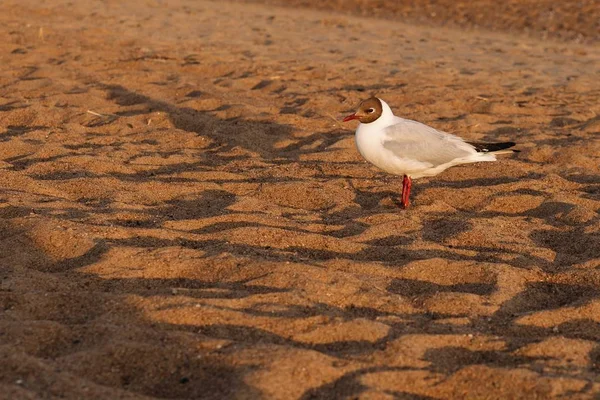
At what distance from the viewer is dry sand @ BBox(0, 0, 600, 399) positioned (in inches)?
134

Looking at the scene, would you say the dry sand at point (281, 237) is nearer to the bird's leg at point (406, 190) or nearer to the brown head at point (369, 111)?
the bird's leg at point (406, 190)

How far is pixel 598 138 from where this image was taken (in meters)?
7.14

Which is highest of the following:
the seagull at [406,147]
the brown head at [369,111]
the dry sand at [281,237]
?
the brown head at [369,111]

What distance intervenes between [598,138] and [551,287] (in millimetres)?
3163

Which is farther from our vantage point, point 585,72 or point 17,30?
point 17,30

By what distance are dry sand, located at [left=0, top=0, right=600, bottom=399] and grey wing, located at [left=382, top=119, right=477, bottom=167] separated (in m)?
0.29

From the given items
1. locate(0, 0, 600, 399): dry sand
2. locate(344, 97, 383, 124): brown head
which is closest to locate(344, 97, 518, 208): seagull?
locate(344, 97, 383, 124): brown head

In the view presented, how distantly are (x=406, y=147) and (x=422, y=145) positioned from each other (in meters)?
0.11

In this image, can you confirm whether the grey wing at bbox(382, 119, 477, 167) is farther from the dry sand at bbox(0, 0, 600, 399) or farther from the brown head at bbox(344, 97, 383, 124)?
the dry sand at bbox(0, 0, 600, 399)

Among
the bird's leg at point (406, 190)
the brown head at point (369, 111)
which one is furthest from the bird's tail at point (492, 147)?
the brown head at point (369, 111)

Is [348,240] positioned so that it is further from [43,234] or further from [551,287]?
[43,234]

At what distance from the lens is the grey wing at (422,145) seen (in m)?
5.55

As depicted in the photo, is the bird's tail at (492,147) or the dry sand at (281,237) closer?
the dry sand at (281,237)

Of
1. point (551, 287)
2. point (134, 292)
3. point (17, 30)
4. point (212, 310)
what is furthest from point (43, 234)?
point (17, 30)
